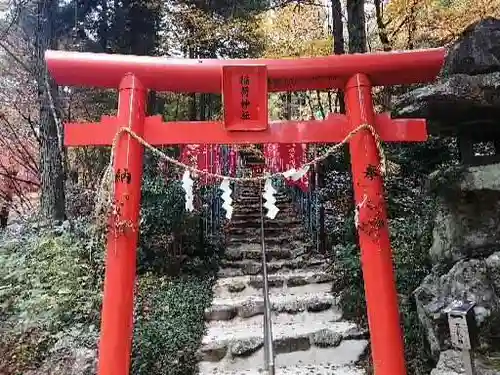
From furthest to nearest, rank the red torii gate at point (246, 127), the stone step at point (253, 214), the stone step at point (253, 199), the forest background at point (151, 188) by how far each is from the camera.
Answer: the stone step at point (253, 199), the stone step at point (253, 214), the forest background at point (151, 188), the red torii gate at point (246, 127)

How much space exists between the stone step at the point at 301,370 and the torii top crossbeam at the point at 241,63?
3.11 meters

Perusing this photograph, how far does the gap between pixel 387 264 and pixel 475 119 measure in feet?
7.65

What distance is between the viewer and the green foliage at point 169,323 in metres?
5.11

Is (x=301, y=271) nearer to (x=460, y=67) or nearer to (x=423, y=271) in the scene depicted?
(x=423, y=271)

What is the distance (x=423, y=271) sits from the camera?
614cm

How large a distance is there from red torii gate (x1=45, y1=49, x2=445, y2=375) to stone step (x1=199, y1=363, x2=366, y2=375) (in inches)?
58.8

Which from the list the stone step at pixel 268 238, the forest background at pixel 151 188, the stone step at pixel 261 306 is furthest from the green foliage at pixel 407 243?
the stone step at pixel 268 238

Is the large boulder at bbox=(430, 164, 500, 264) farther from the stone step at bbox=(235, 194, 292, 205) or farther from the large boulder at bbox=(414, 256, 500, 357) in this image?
the stone step at bbox=(235, 194, 292, 205)

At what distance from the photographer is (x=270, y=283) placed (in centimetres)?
731

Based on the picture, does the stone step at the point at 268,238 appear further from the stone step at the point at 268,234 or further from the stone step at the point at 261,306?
the stone step at the point at 261,306

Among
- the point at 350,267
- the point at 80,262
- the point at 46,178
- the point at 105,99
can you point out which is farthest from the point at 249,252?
the point at 105,99

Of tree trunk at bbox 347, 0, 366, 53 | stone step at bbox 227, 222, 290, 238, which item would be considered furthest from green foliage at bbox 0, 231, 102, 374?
tree trunk at bbox 347, 0, 366, 53

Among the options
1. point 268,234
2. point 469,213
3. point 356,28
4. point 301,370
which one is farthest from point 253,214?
point 469,213

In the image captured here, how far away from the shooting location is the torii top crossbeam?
390 cm
